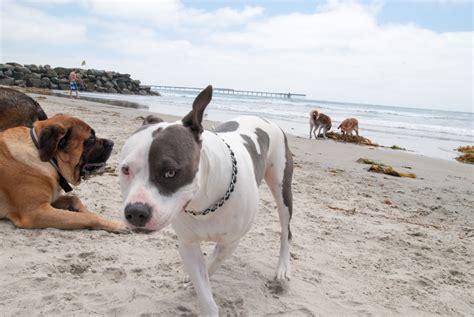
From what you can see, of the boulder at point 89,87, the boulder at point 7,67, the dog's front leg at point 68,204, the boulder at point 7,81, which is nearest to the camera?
the dog's front leg at point 68,204

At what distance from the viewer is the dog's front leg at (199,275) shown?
2.48 meters

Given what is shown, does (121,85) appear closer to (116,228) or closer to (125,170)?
(116,228)

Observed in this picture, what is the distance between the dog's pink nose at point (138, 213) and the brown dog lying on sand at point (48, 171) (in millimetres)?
2117

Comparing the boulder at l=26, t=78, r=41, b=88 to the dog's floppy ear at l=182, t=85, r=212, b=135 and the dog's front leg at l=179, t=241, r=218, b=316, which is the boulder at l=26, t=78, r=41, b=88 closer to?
the dog's front leg at l=179, t=241, r=218, b=316

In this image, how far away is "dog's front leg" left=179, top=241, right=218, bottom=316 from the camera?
2.48m

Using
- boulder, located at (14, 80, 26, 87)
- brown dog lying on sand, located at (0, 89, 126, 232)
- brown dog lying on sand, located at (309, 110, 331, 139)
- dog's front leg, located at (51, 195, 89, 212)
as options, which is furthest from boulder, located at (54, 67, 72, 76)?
dog's front leg, located at (51, 195, 89, 212)

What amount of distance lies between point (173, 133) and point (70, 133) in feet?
8.05

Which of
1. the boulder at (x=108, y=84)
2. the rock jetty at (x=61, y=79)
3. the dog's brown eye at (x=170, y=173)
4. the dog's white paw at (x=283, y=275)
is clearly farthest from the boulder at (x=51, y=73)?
the dog's brown eye at (x=170, y=173)

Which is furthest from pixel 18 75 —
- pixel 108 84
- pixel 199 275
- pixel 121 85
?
pixel 199 275

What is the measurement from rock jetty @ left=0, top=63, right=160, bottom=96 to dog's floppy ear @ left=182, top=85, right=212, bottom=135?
111 ft

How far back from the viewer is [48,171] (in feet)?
13.3

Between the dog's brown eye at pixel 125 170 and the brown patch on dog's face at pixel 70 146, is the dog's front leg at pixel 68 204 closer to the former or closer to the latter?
the brown patch on dog's face at pixel 70 146

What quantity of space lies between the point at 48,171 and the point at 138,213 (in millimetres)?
2618

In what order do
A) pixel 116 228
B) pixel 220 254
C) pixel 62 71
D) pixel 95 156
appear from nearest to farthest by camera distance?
pixel 220 254 → pixel 116 228 → pixel 95 156 → pixel 62 71
